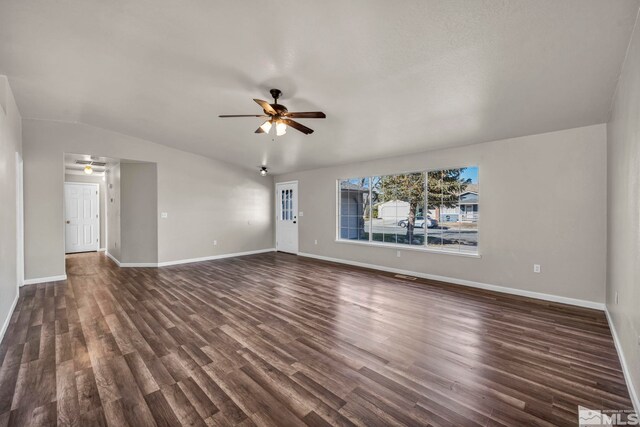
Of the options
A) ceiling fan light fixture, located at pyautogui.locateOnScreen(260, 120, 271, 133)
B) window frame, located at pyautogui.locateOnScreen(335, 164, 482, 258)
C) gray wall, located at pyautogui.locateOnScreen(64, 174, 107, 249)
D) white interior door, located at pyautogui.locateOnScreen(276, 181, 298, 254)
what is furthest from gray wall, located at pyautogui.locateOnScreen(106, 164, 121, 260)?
window frame, located at pyautogui.locateOnScreen(335, 164, 482, 258)

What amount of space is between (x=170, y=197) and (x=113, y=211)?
6.29 feet

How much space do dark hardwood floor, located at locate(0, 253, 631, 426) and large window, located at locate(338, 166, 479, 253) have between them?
45.4 inches

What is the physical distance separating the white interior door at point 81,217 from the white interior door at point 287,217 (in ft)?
17.8

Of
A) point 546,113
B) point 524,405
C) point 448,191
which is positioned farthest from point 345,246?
point 524,405


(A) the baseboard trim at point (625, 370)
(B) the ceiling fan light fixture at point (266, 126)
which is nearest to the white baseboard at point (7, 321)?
(B) the ceiling fan light fixture at point (266, 126)

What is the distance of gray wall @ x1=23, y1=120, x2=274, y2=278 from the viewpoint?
4.73m

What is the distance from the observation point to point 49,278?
4832mm

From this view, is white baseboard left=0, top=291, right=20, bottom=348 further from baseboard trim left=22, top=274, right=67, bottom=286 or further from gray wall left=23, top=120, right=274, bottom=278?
gray wall left=23, top=120, right=274, bottom=278

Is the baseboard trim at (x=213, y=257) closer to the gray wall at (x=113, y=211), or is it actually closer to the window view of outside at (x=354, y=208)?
the gray wall at (x=113, y=211)

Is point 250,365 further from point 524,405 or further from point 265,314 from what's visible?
point 524,405

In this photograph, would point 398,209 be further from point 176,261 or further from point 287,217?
point 176,261

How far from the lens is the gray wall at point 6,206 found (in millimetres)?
2887

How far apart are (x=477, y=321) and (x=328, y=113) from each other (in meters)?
3.21

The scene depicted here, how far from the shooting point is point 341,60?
2.55 meters
